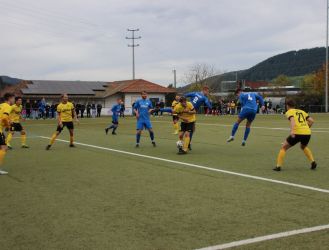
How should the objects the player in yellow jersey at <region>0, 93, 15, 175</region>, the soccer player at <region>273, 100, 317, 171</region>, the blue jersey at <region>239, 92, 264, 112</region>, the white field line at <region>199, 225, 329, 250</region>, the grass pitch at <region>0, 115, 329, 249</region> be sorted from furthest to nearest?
1. the blue jersey at <region>239, 92, 264, 112</region>
2. the player in yellow jersey at <region>0, 93, 15, 175</region>
3. the soccer player at <region>273, 100, 317, 171</region>
4. the grass pitch at <region>0, 115, 329, 249</region>
5. the white field line at <region>199, 225, 329, 250</region>

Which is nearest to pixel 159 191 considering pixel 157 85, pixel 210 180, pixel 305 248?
pixel 210 180

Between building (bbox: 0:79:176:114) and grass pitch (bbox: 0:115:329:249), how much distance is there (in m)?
60.5

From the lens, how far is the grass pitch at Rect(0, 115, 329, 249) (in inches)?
218

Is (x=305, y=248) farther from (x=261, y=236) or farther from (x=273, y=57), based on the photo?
(x=273, y=57)

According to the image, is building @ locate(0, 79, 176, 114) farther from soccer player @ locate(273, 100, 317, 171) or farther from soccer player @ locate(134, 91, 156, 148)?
soccer player @ locate(273, 100, 317, 171)

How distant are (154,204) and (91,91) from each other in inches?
2805

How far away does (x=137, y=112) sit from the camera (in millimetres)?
16766

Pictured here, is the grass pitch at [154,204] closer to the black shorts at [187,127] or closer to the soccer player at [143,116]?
the black shorts at [187,127]

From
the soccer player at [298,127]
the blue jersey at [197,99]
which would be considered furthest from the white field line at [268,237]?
the blue jersey at [197,99]

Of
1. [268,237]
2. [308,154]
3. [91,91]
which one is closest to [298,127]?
[308,154]

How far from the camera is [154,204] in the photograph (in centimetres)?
726

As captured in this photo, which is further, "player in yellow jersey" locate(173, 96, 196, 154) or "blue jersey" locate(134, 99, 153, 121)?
"blue jersey" locate(134, 99, 153, 121)

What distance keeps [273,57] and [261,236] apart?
151957 millimetres

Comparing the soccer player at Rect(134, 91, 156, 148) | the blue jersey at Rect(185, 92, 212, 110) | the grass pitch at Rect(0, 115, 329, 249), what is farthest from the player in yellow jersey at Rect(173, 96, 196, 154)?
the soccer player at Rect(134, 91, 156, 148)
